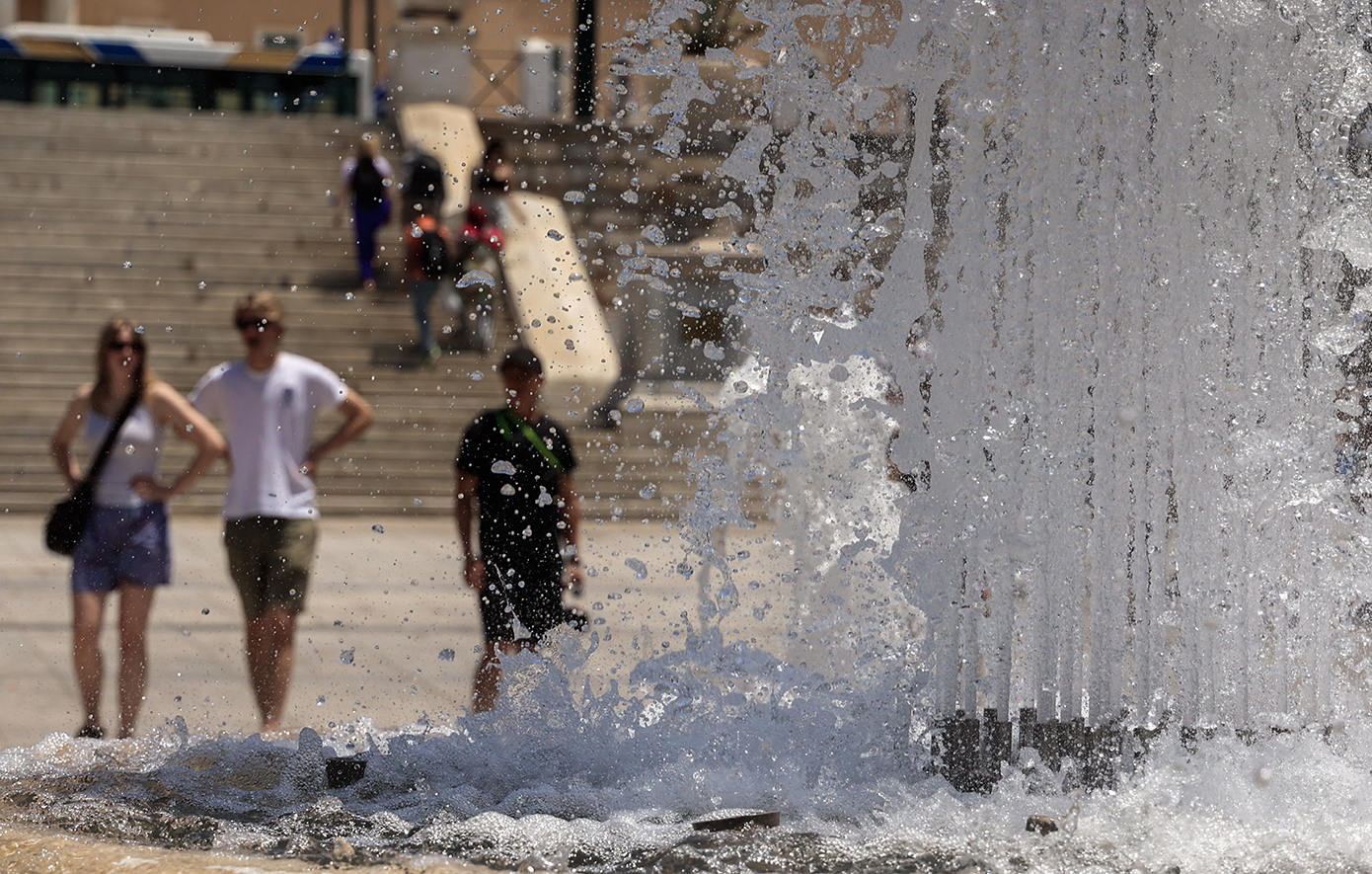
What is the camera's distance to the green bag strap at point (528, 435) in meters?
4.92

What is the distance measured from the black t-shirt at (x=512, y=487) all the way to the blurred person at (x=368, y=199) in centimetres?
903

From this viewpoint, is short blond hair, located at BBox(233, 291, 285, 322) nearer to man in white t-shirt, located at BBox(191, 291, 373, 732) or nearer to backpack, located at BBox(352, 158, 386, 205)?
man in white t-shirt, located at BBox(191, 291, 373, 732)

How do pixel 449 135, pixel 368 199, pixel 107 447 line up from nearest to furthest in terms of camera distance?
pixel 107 447 → pixel 368 199 → pixel 449 135

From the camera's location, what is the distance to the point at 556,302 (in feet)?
48.7

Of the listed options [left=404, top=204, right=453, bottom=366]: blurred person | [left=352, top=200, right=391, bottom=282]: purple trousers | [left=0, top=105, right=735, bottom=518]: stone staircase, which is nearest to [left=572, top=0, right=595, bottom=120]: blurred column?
[left=0, top=105, right=735, bottom=518]: stone staircase

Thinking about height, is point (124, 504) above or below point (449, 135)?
below

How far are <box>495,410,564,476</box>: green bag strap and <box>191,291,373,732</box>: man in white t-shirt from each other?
715 mm

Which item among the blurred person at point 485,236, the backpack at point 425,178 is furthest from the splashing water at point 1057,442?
the backpack at point 425,178

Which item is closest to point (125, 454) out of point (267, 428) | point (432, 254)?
point (267, 428)

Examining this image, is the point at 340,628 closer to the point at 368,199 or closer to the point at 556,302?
the point at 368,199

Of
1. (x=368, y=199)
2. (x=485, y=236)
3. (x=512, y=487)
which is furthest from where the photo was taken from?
(x=368, y=199)

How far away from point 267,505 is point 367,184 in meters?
9.26

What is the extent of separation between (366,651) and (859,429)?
9.78ft

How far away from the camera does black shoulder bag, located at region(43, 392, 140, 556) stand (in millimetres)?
5055
